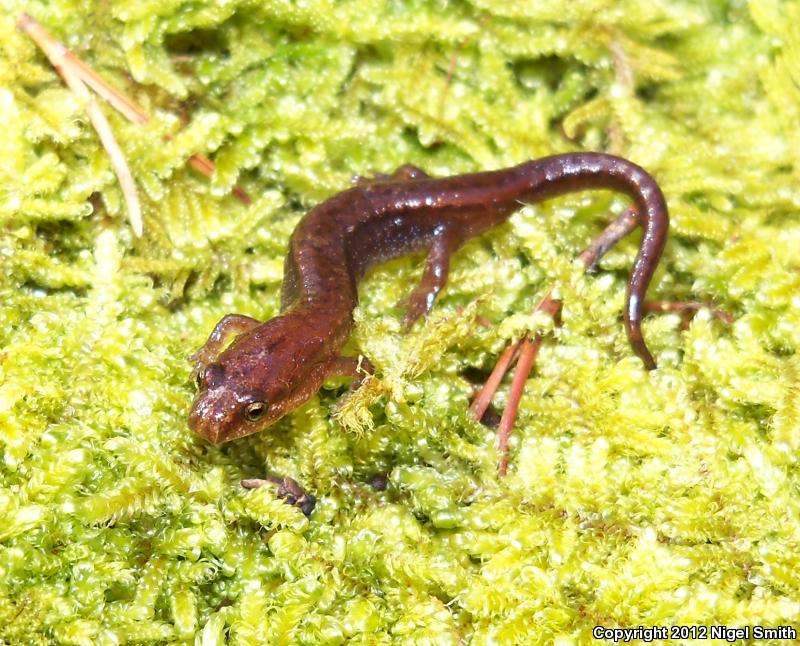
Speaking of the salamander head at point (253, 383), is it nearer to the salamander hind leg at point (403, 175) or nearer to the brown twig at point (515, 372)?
the brown twig at point (515, 372)

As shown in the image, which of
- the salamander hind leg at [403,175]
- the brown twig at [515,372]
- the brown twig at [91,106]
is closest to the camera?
the brown twig at [515,372]

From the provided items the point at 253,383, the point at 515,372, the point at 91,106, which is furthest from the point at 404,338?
the point at 91,106

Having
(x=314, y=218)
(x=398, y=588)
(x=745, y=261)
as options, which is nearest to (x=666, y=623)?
(x=398, y=588)

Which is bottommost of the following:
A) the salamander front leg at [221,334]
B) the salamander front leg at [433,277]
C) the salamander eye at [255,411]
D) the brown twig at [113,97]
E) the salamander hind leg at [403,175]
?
the salamander eye at [255,411]

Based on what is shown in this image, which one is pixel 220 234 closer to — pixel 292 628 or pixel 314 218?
pixel 314 218

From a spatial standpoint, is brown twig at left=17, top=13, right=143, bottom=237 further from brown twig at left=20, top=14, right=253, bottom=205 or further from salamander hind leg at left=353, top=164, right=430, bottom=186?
salamander hind leg at left=353, top=164, right=430, bottom=186

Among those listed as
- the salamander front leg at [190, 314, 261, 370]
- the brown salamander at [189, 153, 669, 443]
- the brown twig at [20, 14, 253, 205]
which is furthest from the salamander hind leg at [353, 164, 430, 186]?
the salamander front leg at [190, 314, 261, 370]

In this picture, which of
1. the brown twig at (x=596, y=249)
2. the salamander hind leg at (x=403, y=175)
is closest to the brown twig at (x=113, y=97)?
the salamander hind leg at (x=403, y=175)
